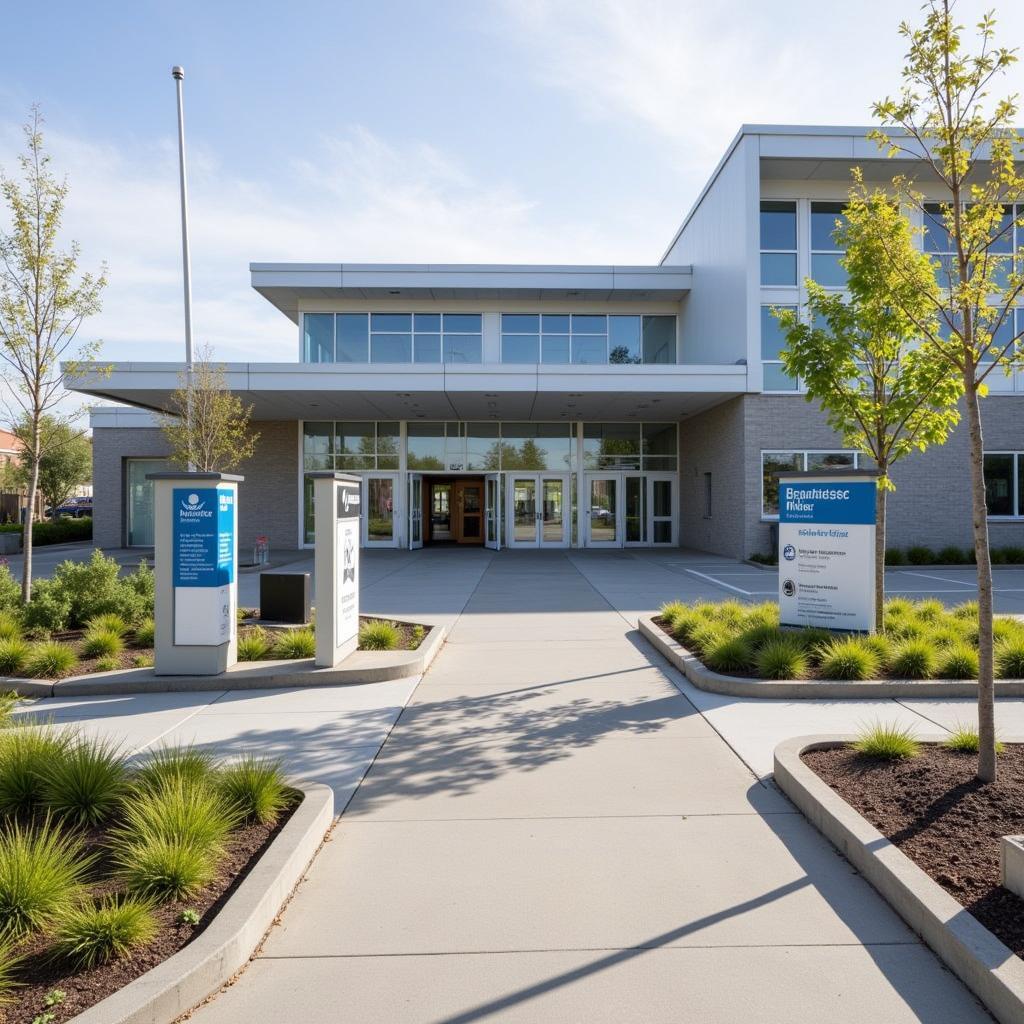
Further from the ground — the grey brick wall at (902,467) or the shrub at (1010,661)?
the grey brick wall at (902,467)

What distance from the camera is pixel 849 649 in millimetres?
7594

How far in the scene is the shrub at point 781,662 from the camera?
290 inches

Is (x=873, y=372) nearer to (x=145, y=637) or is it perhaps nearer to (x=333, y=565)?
(x=333, y=565)

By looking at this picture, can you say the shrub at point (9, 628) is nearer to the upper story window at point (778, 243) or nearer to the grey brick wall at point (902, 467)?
the grey brick wall at point (902, 467)

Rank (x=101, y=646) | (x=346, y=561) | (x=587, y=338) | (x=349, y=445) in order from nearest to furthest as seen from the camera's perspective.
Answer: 1. (x=346, y=561)
2. (x=101, y=646)
3. (x=587, y=338)
4. (x=349, y=445)

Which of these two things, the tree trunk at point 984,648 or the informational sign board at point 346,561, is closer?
the tree trunk at point 984,648

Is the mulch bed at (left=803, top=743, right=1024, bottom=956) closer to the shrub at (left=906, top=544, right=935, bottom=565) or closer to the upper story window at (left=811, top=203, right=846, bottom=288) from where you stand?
the shrub at (left=906, top=544, right=935, bottom=565)

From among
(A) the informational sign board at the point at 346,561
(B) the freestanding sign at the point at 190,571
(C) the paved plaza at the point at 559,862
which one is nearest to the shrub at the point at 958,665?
(C) the paved plaza at the point at 559,862

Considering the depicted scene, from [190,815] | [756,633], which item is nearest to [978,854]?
[190,815]

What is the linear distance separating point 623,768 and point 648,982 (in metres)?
2.37

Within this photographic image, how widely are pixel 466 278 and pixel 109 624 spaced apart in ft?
59.8

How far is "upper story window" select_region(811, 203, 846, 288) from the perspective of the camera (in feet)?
68.1

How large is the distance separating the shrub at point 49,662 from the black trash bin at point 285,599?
9.94ft

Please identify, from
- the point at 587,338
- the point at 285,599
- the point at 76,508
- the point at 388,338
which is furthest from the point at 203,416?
the point at 76,508
